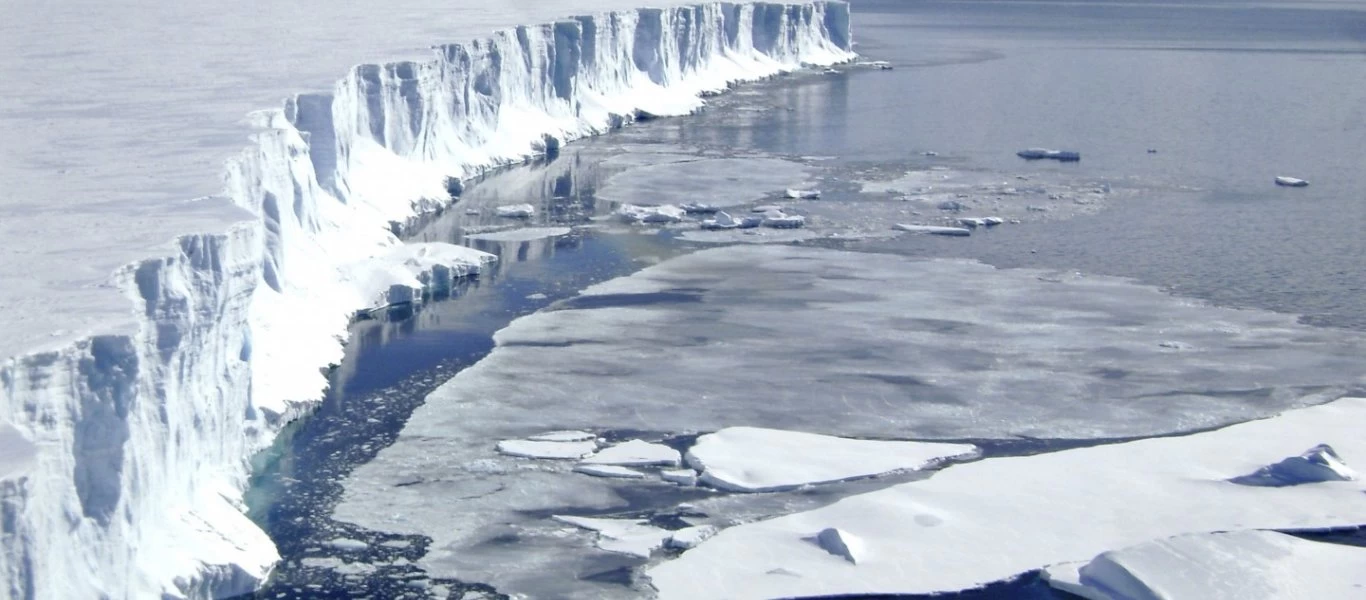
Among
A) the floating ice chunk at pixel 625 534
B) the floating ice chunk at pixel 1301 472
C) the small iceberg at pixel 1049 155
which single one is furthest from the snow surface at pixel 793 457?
the small iceberg at pixel 1049 155

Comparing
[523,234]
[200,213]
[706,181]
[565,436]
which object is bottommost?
[565,436]

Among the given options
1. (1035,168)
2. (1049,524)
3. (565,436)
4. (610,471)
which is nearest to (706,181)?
(1035,168)

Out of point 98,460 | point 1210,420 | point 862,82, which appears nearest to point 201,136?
point 98,460

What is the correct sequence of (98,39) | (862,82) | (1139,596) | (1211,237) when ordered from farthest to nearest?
(862,82)
(98,39)
(1211,237)
(1139,596)

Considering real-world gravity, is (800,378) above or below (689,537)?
above

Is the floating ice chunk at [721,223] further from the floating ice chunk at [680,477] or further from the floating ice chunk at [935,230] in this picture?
the floating ice chunk at [680,477]

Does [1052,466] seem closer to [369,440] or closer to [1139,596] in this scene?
[1139,596]

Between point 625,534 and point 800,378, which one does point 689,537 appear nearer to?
point 625,534
